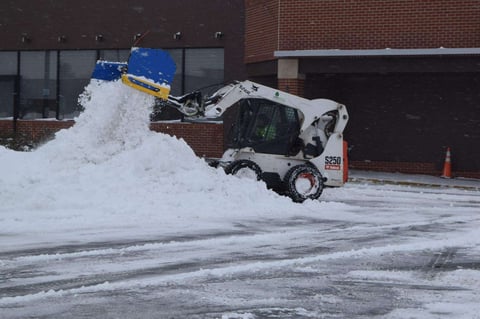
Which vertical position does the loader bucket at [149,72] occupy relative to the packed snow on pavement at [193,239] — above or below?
above

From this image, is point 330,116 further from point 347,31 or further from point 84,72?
point 84,72

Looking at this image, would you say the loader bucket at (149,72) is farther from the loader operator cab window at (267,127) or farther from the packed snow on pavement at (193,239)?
the loader operator cab window at (267,127)

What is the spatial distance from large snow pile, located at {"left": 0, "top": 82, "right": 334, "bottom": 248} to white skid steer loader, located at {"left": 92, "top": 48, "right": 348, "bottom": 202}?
82 cm

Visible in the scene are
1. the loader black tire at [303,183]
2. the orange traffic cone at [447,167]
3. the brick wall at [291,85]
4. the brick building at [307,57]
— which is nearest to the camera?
the loader black tire at [303,183]

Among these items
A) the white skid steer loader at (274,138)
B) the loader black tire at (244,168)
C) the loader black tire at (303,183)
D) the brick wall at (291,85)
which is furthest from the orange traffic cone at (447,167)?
the loader black tire at (244,168)

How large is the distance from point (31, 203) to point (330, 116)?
271 inches

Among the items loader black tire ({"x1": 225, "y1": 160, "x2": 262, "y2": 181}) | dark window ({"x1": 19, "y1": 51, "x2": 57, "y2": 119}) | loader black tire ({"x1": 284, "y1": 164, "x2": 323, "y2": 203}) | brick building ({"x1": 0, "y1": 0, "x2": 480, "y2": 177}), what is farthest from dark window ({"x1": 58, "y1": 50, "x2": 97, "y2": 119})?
loader black tire ({"x1": 284, "y1": 164, "x2": 323, "y2": 203})

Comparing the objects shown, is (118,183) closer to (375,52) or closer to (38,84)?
(375,52)

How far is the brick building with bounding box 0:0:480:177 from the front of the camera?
2086cm

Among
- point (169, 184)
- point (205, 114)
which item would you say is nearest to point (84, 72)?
point (205, 114)

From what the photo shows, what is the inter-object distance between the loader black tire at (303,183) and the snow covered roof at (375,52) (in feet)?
19.4

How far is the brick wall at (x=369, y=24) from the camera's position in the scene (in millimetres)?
20578

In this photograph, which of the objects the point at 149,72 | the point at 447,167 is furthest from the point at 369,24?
the point at 149,72

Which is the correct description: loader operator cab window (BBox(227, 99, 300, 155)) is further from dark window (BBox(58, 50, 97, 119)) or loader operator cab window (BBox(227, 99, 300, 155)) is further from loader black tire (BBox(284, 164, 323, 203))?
dark window (BBox(58, 50, 97, 119))
